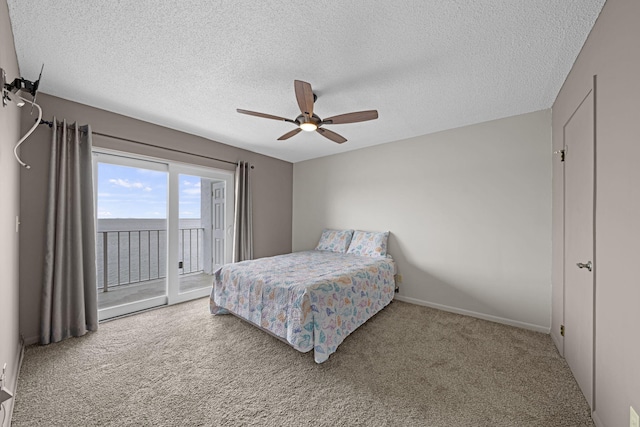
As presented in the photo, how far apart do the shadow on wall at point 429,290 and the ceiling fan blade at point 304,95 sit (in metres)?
2.34

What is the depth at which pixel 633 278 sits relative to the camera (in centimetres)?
109

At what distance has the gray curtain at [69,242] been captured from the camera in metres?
2.23

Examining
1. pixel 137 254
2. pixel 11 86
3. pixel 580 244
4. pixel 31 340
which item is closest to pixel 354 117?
pixel 580 244

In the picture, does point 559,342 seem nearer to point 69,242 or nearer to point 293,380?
point 293,380

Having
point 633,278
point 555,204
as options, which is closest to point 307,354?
point 633,278

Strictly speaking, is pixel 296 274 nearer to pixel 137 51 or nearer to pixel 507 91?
pixel 137 51

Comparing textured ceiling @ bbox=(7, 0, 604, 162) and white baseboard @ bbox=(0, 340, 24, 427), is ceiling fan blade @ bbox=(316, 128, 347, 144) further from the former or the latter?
white baseboard @ bbox=(0, 340, 24, 427)

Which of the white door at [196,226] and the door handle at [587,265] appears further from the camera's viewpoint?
the white door at [196,226]

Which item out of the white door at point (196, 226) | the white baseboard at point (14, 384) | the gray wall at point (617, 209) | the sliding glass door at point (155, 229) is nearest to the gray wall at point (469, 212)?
the gray wall at point (617, 209)

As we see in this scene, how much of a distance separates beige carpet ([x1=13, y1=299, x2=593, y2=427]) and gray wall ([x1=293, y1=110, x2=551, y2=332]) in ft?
1.69

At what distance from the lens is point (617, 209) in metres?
1.22

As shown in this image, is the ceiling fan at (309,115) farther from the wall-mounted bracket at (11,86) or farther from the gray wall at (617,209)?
the gray wall at (617,209)

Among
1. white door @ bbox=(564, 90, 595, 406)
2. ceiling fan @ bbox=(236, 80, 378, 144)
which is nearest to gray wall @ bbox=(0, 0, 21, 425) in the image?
ceiling fan @ bbox=(236, 80, 378, 144)

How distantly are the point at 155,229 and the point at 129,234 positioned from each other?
0.35 metres
